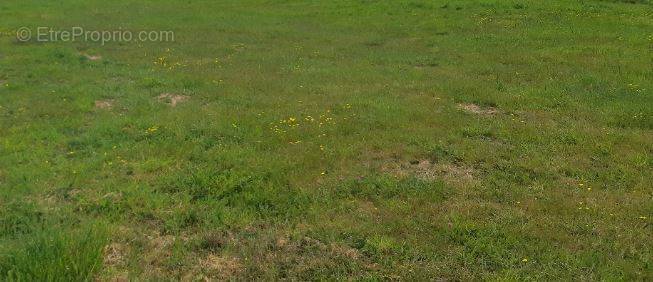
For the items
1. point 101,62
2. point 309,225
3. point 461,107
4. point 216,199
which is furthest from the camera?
point 101,62

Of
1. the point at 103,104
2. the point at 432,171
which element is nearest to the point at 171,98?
the point at 103,104

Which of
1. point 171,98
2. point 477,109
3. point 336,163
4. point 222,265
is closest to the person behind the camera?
point 222,265

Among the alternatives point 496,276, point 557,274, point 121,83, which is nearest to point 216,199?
point 496,276

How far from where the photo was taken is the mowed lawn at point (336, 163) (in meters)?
5.52

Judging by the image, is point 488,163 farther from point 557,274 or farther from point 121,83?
point 121,83

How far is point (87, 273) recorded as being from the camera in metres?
4.94

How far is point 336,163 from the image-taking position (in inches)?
315

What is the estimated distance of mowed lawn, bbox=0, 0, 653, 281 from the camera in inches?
217

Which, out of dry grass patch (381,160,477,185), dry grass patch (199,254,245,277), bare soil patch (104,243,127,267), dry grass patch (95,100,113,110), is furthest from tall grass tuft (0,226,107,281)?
dry grass patch (95,100,113,110)

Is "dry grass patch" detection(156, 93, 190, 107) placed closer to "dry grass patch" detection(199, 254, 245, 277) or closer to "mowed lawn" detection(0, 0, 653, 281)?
"mowed lawn" detection(0, 0, 653, 281)

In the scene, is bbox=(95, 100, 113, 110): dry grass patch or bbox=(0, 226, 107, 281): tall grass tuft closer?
bbox=(0, 226, 107, 281): tall grass tuft

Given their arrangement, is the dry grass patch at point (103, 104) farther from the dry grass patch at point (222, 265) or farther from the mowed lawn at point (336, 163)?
the dry grass patch at point (222, 265)

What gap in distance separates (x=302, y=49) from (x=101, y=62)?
19.7ft

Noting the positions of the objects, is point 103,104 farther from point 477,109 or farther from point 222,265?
point 477,109
